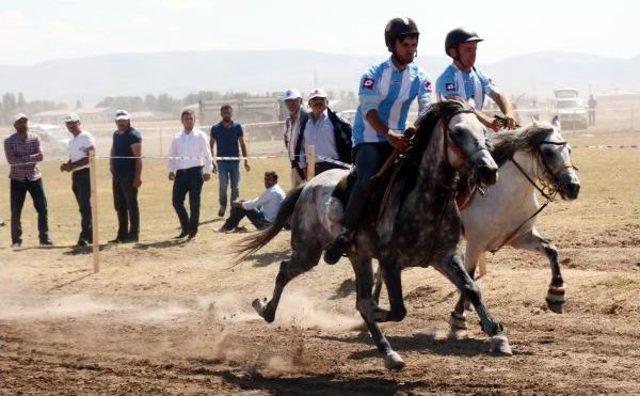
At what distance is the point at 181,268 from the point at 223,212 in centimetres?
575

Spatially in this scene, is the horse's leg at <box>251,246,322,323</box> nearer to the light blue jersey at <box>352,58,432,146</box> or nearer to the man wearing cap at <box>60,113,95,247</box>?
the light blue jersey at <box>352,58,432,146</box>

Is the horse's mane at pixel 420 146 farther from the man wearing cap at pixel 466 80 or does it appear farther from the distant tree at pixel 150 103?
the distant tree at pixel 150 103

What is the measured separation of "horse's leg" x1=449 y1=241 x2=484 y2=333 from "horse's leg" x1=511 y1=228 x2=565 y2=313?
1.32ft

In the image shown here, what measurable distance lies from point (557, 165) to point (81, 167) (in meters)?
10.2

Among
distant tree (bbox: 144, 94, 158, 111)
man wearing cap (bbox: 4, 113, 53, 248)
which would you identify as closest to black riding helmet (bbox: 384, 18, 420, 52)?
man wearing cap (bbox: 4, 113, 53, 248)

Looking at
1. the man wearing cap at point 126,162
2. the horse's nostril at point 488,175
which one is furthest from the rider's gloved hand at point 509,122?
the man wearing cap at point 126,162

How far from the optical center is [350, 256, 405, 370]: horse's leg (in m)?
9.30

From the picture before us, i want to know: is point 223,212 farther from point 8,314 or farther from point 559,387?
point 559,387

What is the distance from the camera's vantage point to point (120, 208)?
19.5 metres

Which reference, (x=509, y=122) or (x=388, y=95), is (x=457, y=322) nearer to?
(x=509, y=122)

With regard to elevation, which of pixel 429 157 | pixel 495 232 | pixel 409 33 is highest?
pixel 409 33

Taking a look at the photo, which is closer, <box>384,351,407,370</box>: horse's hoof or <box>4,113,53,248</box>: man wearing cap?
<box>384,351,407,370</box>: horse's hoof

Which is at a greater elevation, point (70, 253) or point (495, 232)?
point (495, 232)

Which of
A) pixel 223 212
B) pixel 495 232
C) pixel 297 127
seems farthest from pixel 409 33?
pixel 223 212
